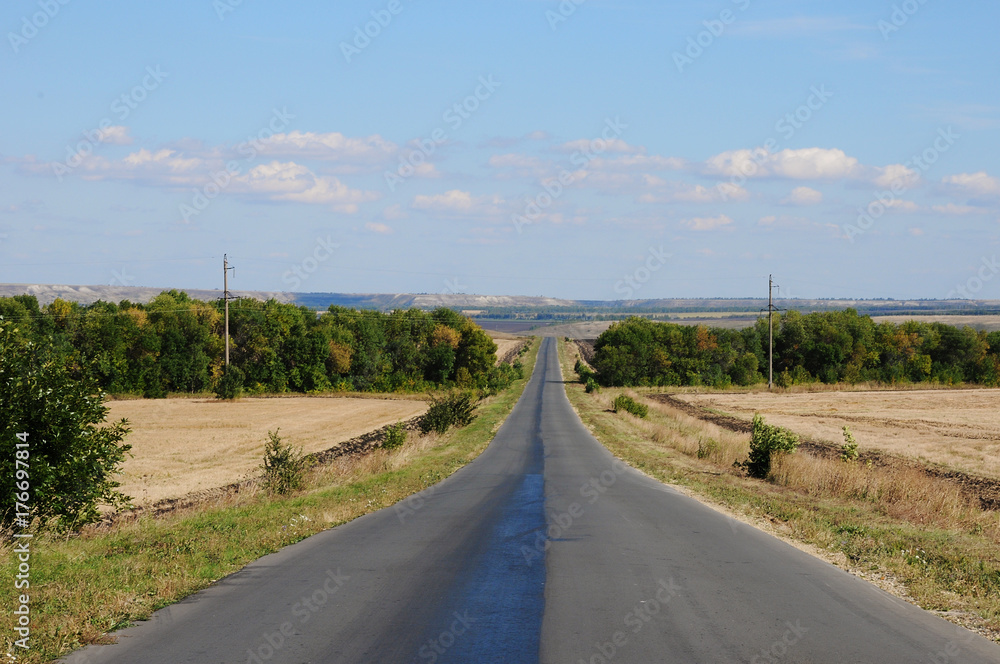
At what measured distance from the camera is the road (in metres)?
7.59

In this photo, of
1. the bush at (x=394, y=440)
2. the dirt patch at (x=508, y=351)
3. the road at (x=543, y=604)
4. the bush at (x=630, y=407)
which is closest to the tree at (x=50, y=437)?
Result: the road at (x=543, y=604)

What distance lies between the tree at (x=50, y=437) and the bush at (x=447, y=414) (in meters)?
29.5

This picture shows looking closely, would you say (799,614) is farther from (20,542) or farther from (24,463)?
(24,463)

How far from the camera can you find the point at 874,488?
2048 cm

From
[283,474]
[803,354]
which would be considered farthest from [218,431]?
[803,354]

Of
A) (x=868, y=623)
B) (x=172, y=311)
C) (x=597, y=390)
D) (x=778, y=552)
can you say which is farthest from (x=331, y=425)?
(x=868, y=623)

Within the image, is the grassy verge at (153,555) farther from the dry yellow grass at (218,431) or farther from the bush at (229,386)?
the bush at (229,386)

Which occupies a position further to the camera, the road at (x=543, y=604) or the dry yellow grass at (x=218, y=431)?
the dry yellow grass at (x=218, y=431)

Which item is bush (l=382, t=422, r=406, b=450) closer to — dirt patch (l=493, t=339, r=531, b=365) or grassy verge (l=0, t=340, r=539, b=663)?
grassy verge (l=0, t=340, r=539, b=663)

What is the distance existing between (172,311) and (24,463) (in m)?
81.3

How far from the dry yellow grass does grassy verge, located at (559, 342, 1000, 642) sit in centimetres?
1771

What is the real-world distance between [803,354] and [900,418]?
1759 inches

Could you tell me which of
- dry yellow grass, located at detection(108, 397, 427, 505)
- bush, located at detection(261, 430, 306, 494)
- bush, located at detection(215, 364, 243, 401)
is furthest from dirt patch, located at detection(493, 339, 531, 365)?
bush, located at detection(261, 430, 306, 494)

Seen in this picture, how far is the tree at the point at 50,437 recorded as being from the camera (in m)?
13.3
